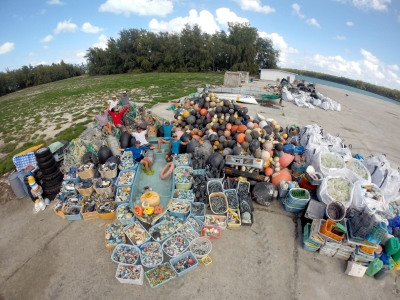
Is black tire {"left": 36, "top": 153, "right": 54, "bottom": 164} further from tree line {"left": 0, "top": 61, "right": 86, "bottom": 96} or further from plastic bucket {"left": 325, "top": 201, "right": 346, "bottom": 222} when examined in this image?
tree line {"left": 0, "top": 61, "right": 86, "bottom": 96}

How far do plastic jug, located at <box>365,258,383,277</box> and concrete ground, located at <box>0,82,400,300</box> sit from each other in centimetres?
14

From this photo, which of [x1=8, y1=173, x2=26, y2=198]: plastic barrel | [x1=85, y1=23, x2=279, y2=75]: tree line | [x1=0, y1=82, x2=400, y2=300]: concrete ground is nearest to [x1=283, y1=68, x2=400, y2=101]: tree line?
[x1=85, y1=23, x2=279, y2=75]: tree line

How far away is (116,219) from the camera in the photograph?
504cm

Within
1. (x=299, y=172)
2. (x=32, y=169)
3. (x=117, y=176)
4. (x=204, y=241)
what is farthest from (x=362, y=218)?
(x=32, y=169)

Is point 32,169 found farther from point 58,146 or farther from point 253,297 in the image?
point 253,297

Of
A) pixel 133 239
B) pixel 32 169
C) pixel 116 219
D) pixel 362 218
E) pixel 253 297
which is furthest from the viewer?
pixel 32 169

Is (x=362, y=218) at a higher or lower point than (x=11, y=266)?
higher

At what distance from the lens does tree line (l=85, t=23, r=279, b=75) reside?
39.1 m

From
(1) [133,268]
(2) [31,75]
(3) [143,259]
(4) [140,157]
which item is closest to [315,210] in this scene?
(3) [143,259]

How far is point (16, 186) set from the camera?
564 cm

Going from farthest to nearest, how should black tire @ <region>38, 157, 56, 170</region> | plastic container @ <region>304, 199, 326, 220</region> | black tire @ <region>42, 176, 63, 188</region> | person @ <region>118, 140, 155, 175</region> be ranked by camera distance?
person @ <region>118, 140, 155, 175</region>, black tire @ <region>42, 176, 63, 188</region>, black tire @ <region>38, 157, 56, 170</region>, plastic container @ <region>304, 199, 326, 220</region>

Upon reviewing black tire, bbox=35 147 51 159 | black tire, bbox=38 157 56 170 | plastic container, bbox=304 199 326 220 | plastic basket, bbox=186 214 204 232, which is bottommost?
plastic basket, bbox=186 214 204 232

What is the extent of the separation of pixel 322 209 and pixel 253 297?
8.36ft

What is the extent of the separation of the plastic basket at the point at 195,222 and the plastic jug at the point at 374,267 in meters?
3.41
